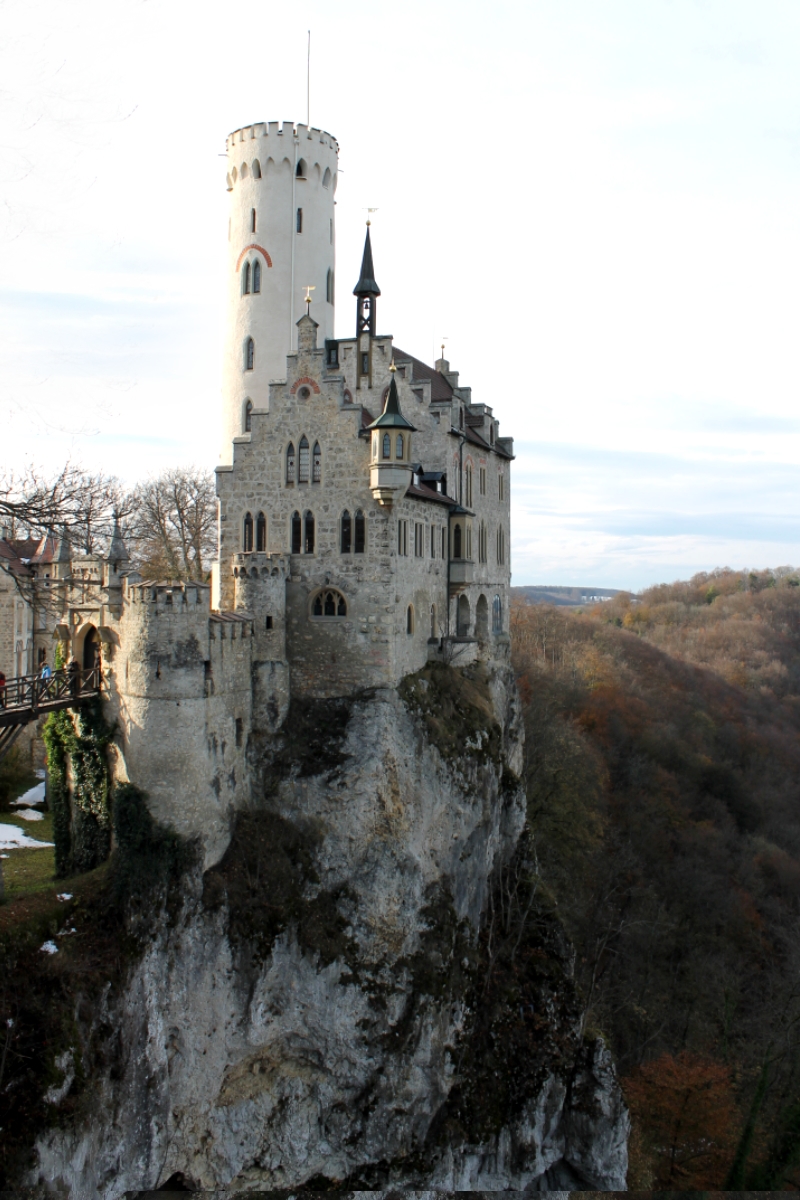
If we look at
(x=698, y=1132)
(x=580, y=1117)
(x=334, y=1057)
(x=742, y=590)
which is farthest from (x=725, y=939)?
(x=742, y=590)

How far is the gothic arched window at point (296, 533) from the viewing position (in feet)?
112

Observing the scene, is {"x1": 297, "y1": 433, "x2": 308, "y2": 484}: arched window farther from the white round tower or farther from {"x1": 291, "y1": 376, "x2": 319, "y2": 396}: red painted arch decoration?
the white round tower

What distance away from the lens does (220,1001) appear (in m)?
28.4

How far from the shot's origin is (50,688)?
28.6 m

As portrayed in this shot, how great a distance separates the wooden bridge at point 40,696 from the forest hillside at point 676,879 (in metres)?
25.7

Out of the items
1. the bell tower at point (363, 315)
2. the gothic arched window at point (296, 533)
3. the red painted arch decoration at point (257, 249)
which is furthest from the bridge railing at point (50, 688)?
the red painted arch decoration at point (257, 249)

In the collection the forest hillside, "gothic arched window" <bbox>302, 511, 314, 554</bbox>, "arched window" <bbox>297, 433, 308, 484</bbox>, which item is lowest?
the forest hillside

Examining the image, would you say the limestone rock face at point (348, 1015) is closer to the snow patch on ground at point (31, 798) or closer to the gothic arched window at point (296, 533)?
the gothic arched window at point (296, 533)

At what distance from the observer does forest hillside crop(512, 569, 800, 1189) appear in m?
39.0

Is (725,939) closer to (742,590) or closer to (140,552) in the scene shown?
(140,552)

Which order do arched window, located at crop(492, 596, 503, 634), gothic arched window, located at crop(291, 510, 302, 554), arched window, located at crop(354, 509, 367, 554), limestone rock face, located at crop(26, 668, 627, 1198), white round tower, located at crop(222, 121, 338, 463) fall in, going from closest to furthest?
1. limestone rock face, located at crop(26, 668, 627, 1198)
2. arched window, located at crop(354, 509, 367, 554)
3. gothic arched window, located at crop(291, 510, 302, 554)
4. white round tower, located at crop(222, 121, 338, 463)
5. arched window, located at crop(492, 596, 503, 634)

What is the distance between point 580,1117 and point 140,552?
40973 mm

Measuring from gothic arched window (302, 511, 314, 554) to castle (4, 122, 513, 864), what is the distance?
47mm

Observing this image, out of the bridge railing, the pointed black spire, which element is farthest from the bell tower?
the bridge railing
